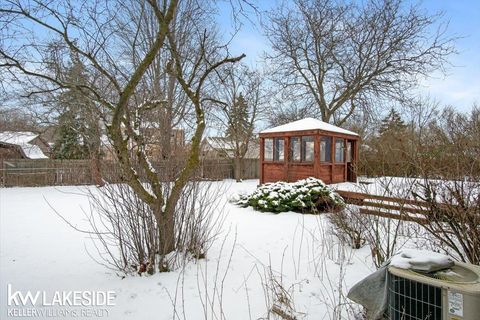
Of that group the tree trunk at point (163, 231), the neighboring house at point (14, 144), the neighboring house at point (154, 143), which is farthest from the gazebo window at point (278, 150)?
the neighboring house at point (14, 144)

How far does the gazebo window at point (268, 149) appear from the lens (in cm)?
1238

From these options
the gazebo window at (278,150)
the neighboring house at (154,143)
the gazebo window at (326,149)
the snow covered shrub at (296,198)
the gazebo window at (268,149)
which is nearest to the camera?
the neighboring house at (154,143)

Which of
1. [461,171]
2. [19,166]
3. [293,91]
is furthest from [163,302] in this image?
[293,91]

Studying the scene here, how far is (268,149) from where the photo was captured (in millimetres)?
12531

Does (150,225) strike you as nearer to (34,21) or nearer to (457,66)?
(34,21)

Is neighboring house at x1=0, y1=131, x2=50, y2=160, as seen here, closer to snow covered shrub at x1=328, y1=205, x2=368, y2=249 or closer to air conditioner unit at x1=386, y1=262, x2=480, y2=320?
snow covered shrub at x1=328, y1=205, x2=368, y2=249

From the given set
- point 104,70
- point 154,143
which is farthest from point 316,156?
point 104,70

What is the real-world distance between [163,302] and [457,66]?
654 inches

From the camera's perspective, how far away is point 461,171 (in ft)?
9.99

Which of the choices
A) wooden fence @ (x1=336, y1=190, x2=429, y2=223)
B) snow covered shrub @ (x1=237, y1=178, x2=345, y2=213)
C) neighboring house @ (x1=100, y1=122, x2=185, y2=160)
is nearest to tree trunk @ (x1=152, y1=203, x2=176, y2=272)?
neighboring house @ (x1=100, y1=122, x2=185, y2=160)

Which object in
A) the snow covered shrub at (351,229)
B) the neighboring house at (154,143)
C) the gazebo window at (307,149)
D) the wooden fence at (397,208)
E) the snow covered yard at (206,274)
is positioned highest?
the gazebo window at (307,149)

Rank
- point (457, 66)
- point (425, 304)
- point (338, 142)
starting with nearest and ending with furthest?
point (425, 304) < point (338, 142) < point (457, 66)

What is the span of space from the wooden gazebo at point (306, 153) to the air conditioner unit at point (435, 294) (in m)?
8.66

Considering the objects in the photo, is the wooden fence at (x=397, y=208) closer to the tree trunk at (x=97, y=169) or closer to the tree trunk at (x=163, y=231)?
the tree trunk at (x=163, y=231)
